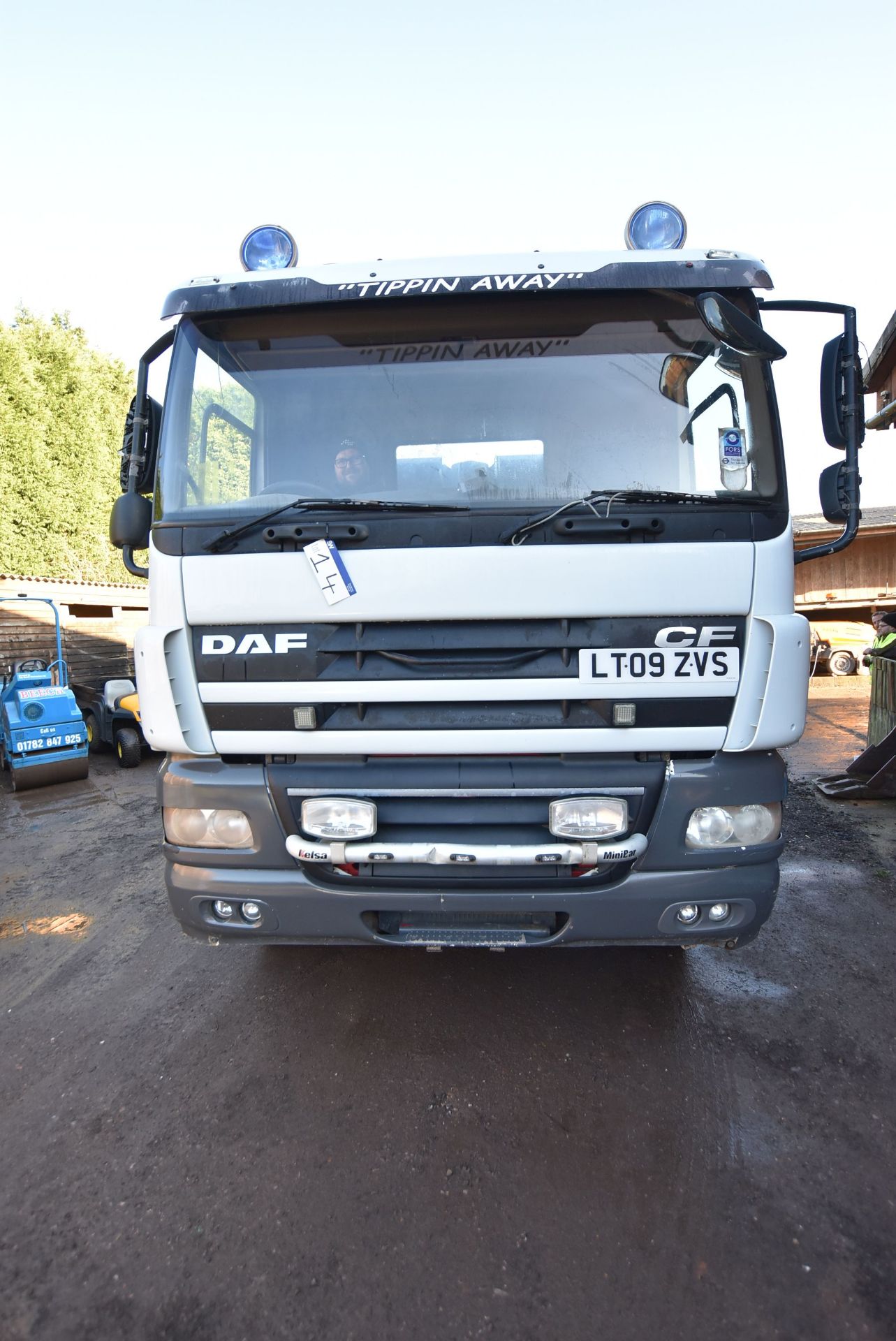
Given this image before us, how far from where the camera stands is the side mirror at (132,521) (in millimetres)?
2721

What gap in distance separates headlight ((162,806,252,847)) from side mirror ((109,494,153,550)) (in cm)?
111

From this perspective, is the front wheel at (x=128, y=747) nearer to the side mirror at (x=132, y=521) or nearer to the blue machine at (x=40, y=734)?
the blue machine at (x=40, y=734)

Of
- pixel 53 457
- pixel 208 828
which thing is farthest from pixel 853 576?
pixel 53 457

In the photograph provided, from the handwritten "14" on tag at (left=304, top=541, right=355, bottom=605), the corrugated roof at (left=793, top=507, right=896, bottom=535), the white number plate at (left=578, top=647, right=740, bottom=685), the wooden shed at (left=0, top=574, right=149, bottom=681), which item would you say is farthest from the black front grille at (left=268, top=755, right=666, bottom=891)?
A: the corrugated roof at (left=793, top=507, right=896, bottom=535)

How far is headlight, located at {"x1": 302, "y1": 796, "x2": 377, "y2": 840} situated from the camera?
226 cm

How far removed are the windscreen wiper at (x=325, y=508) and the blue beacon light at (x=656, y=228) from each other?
4.65ft

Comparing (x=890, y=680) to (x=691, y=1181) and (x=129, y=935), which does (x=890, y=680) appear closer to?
(x=691, y=1181)

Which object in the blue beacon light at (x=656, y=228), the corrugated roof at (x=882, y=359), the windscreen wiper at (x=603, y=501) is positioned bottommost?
the windscreen wiper at (x=603, y=501)

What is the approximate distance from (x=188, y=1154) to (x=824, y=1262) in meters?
1.90

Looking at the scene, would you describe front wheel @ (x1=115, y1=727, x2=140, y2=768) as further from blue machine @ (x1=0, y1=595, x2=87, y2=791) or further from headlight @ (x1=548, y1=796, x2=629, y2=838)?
headlight @ (x1=548, y1=796, x2=629, y2=838)

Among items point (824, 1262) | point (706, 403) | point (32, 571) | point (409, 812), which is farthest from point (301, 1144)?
point (32, 571)

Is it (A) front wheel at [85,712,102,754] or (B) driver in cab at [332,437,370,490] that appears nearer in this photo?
(B) driver in cab at [332,437,370,490]

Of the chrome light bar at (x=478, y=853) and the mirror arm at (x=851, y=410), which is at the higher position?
the mirror arm at (x=851, y=410)

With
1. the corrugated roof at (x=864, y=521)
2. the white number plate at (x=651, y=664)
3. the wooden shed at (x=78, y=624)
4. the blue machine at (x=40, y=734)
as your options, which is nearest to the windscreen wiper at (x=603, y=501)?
the white number plate at (x=651, y=664)
